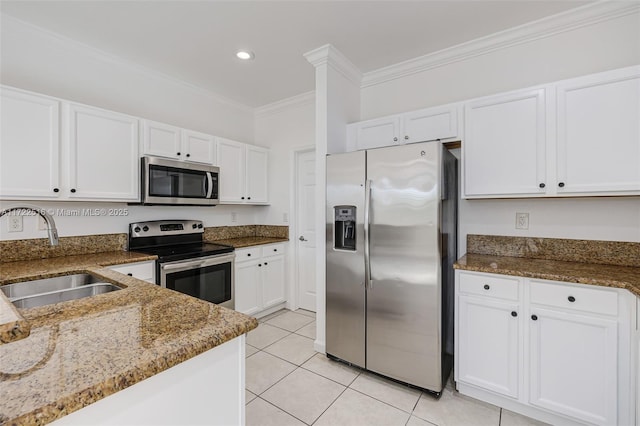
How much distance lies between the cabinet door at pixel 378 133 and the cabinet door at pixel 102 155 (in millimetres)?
2037

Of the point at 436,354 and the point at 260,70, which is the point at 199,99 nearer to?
the point at 260,70

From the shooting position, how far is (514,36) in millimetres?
2324

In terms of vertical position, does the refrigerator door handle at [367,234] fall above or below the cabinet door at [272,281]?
above

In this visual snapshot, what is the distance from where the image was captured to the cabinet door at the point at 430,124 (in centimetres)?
230

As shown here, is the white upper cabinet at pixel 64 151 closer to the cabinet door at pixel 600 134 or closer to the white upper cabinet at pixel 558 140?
the white upper cabinet at pixel 558 140

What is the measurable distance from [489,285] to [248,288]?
7.90 ft

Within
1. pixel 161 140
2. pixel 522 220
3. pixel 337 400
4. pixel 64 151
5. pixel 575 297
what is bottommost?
pixel 337 400

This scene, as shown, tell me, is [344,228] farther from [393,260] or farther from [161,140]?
[161,140]

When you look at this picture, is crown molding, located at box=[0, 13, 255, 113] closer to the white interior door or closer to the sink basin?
the white interior door

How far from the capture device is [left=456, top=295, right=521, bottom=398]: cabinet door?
1.83 meters

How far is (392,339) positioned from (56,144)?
9.38ft

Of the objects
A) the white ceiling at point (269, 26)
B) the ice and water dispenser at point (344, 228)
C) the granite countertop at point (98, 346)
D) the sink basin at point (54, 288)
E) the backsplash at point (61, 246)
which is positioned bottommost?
the sink basin at point (54, 288)

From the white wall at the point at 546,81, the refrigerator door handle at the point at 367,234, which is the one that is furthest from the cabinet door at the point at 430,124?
the refrigerator door handle at the point at 367,234

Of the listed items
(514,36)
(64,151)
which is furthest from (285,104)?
(514,36)
